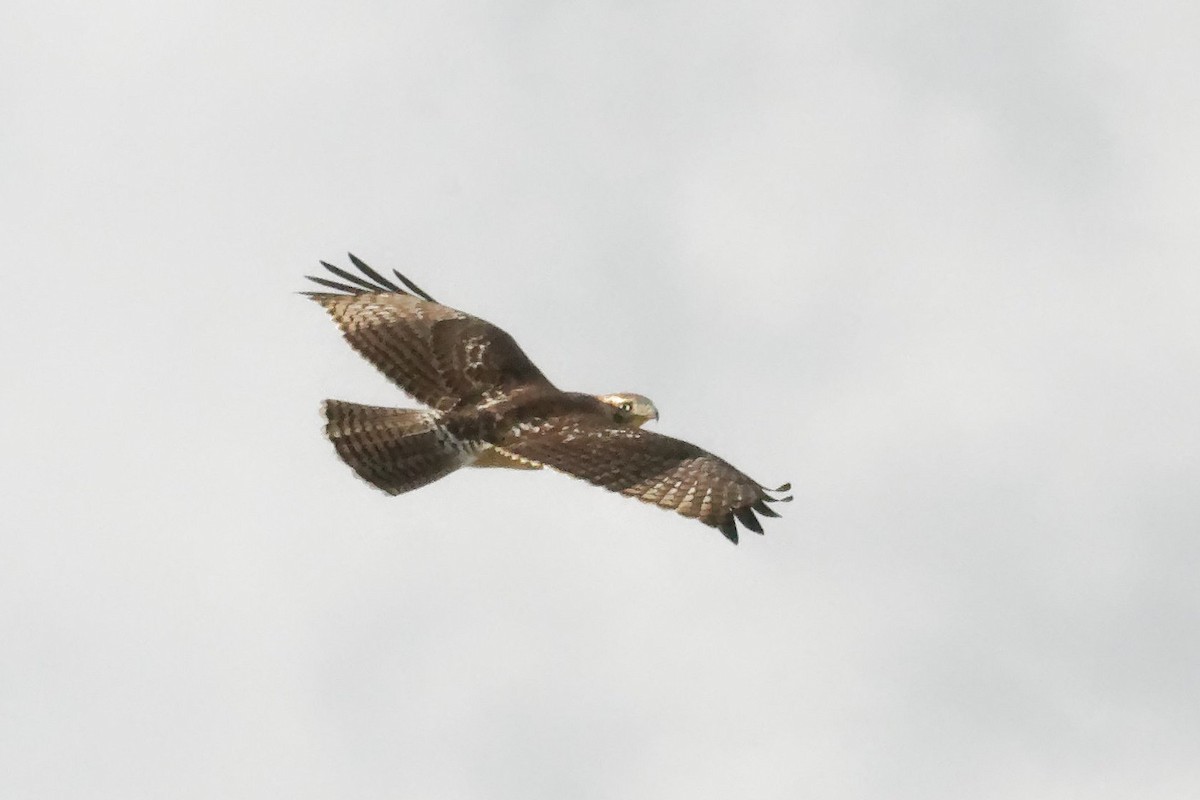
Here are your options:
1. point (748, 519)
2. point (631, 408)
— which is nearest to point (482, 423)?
point (631, 408)

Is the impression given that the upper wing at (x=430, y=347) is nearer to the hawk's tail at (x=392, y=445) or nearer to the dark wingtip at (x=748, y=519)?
the hawk's tail at (x=392, y=445)

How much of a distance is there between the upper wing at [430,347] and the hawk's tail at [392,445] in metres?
0.83

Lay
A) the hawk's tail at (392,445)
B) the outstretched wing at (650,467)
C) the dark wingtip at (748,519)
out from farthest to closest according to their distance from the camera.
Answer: the hawk's tail at (392,445)
the outstretched wing at (650,467)
the dark wingtip at (748,519)

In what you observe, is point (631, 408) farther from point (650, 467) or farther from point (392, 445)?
point (392, 445)

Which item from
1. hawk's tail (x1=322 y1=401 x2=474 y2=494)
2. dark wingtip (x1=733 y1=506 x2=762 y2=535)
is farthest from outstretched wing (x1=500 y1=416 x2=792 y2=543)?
hawk's tail (x1=322 y1=401 x2=474 y2=494)

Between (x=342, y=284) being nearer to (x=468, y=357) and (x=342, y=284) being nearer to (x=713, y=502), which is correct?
(x=468, y=357)

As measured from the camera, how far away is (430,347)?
31375mm

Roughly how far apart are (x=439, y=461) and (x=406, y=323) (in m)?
3.00

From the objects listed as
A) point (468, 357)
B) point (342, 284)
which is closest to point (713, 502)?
point (468, 357)

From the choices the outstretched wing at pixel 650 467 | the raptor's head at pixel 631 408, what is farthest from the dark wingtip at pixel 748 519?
the raptor's head at pixel 631 408

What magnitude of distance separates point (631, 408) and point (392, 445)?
2910mm

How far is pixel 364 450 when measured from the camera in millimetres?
29141

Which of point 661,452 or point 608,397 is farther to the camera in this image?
point 608,397

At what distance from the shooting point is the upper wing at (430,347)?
30.7 m
